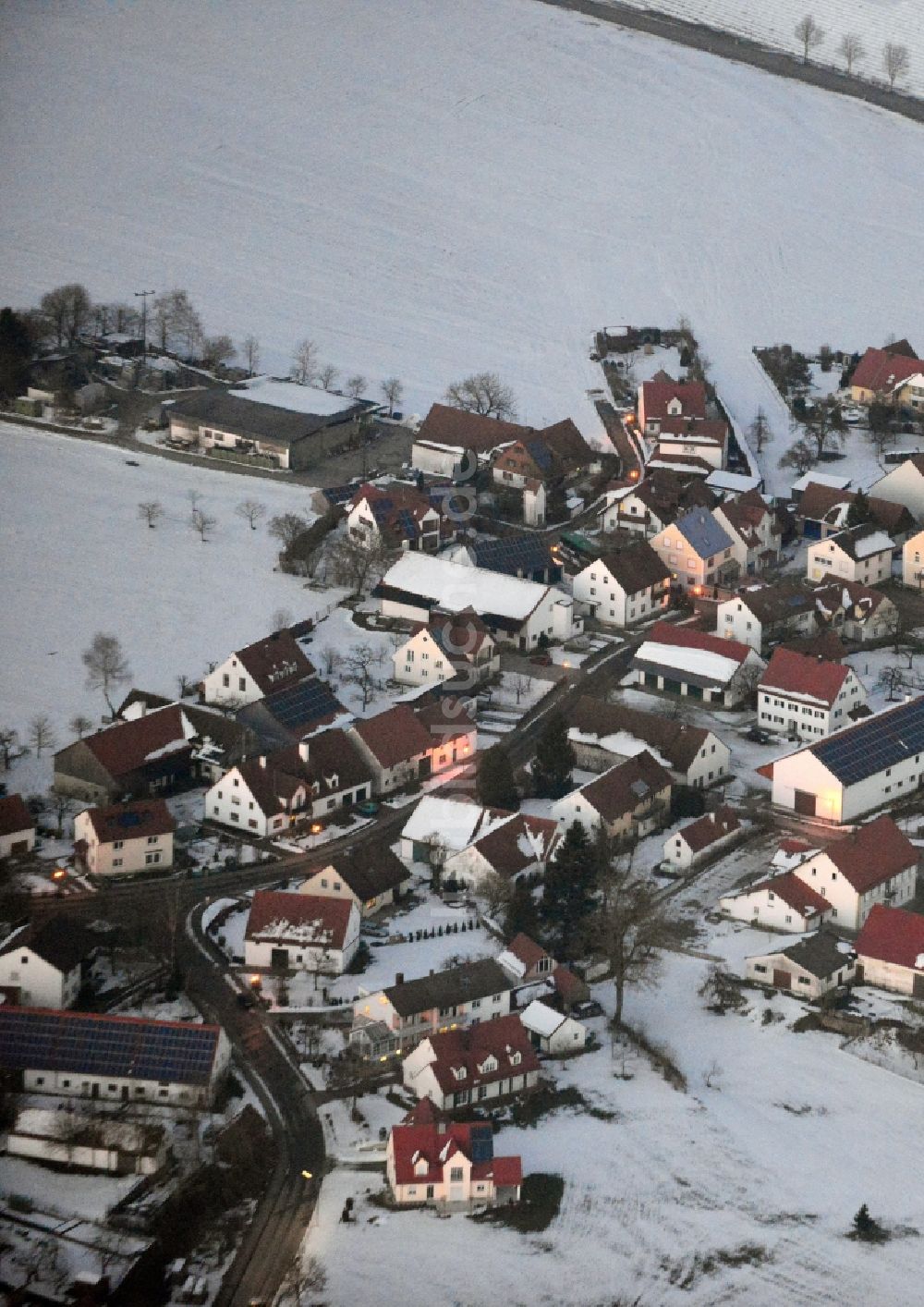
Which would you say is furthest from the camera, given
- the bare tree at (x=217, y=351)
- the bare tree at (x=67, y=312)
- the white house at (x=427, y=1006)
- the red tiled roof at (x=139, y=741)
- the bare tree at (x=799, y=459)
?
the bare tree at (x=67, y=312)

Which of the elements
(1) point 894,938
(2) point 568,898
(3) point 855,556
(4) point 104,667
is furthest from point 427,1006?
(3) point 855,556

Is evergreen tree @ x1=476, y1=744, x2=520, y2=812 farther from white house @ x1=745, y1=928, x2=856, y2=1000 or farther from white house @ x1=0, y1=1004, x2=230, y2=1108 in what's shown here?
white house @ x1=0, y1=1004, x2=230, y2=1108

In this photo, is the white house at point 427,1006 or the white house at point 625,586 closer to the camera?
the white house at point 427,1006

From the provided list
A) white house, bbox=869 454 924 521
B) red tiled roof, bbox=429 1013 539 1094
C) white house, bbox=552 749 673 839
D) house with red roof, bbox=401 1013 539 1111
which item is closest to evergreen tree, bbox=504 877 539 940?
white house, bbox=552 749 673 839

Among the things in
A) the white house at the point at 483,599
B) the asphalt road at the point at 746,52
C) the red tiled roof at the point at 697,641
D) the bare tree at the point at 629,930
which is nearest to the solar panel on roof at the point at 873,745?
the red tiled roof at the point at 697,641

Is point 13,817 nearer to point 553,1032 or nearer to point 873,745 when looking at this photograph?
point 553,1032

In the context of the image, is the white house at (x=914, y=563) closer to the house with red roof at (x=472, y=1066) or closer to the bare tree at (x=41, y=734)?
the bare tree at (x=41, y=734)
